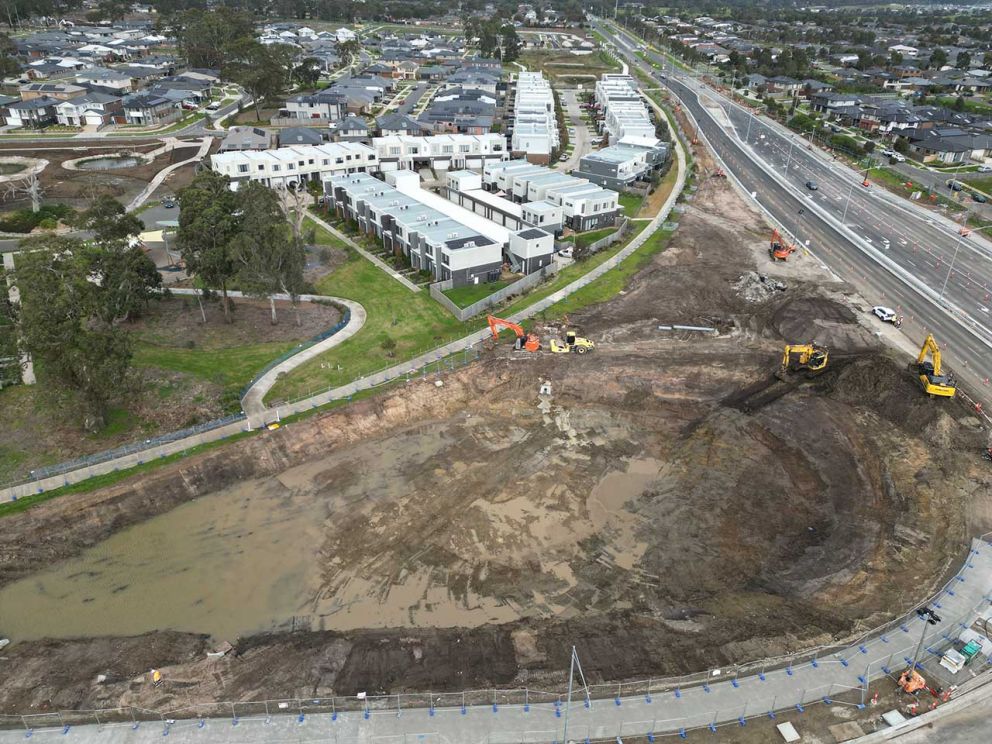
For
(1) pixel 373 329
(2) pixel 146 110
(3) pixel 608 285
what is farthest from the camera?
(2) pixel 146 110

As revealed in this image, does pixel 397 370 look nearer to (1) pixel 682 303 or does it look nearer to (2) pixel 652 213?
(1) pixel 682 303

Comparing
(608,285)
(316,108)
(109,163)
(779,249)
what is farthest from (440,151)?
(779,249)

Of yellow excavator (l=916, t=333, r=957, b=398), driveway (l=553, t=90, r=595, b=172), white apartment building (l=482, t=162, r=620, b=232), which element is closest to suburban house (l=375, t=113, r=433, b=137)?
driveway (l=553, t=90, r=595, b=172)

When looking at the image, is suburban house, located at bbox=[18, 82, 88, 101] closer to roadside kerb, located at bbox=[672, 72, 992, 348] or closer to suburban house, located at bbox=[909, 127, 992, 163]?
roadside kerb, located at bbox=[672, 72, 992, 348]

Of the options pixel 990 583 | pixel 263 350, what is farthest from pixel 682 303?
pixel 263 350

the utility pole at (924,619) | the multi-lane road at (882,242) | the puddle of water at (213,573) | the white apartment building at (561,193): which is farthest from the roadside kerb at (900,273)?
the puddle of water at (213,573)

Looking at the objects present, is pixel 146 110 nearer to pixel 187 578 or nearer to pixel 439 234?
pixel 439 234
